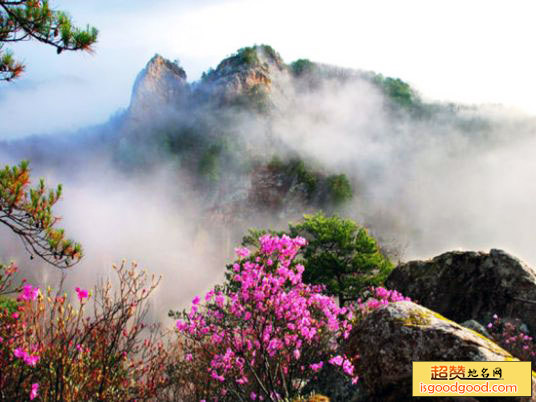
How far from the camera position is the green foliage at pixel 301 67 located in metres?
84.9

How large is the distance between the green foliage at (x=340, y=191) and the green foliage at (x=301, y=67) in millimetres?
38424

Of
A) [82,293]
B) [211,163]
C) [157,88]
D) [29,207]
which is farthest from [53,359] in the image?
[157,88]

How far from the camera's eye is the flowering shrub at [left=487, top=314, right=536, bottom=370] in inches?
370

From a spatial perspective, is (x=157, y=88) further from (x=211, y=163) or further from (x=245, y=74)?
(x=211, y=163)

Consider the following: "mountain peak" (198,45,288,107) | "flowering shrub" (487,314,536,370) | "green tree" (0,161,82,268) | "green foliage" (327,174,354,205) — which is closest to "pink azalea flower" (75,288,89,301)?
"green tree" (0,161,82,268)

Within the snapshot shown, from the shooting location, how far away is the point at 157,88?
78.2 metres

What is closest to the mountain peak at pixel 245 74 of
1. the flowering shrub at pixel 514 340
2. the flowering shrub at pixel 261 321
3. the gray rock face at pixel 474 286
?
the gray rock face at pixel 474 286

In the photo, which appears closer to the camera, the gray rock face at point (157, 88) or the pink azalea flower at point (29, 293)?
the pink azalea flower at point (29, 293)

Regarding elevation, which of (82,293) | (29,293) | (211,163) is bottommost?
(29,293)

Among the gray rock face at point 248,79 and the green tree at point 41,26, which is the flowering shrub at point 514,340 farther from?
the gray rock face at point 248,79

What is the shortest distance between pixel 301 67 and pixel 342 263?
75219mm

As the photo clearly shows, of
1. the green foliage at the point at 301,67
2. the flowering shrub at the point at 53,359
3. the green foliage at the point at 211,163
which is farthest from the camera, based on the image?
the green foliage at the point at 301,67

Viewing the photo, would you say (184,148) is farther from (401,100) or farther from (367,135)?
(401,100)

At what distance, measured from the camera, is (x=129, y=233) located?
206 feet
